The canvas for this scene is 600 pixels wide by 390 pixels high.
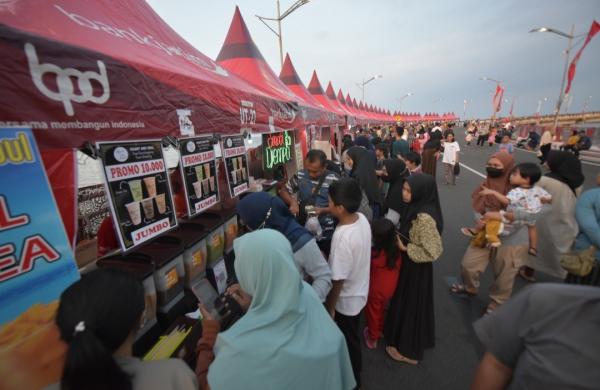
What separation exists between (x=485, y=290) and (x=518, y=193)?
157cm

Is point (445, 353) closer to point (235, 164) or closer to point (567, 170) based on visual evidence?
point (567, 170)

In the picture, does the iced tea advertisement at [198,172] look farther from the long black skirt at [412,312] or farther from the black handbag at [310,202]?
the long black skirt at [412,312]

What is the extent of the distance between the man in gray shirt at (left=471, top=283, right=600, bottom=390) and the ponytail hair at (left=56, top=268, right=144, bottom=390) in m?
1.44

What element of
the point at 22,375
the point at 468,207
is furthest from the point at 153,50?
the point at 468,207

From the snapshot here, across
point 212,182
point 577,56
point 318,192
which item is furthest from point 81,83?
point 577,56

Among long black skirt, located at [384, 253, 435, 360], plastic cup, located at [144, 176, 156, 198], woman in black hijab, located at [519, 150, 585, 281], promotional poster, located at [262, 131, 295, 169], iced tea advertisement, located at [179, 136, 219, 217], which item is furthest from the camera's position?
promotional poster, located at [262, 131, 295, 169]

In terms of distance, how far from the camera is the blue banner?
1029 mm

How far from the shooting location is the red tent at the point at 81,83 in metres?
1.05

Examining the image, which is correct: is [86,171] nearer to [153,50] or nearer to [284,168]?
[153,50]

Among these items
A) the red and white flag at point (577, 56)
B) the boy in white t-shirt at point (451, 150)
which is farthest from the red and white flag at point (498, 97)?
the boy in white t-shirt at point (451, 150)

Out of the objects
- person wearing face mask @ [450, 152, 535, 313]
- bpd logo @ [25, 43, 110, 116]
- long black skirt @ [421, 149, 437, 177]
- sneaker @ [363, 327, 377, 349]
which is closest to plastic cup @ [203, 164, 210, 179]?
bpd logo @ [25, 43, 110, 116]

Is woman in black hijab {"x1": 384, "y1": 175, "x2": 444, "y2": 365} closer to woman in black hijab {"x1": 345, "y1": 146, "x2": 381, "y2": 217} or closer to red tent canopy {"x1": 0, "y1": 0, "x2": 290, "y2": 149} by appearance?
A: woman in black hijab {"x1": 345, "y1": 146, "x2": 381, "y2": 217}

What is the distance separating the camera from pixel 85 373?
802mm

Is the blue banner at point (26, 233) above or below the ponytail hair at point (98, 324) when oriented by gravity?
above
